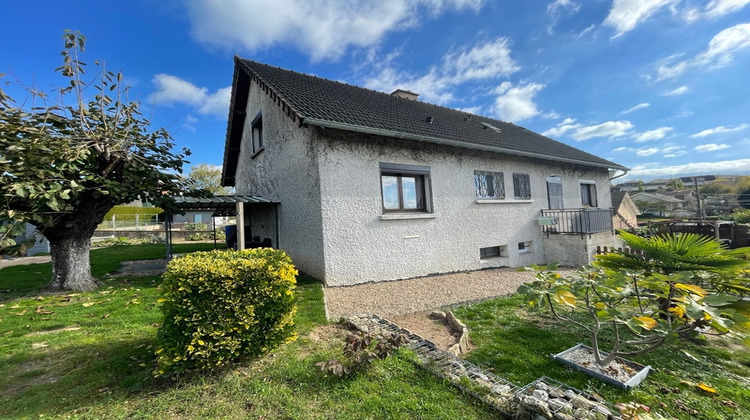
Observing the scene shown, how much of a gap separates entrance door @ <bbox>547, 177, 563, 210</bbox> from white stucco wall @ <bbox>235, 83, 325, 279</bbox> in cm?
943

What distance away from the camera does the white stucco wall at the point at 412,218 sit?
6.95 metres

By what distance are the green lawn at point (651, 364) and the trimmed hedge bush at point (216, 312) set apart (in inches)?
97.6

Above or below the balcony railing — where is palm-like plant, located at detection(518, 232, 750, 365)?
below

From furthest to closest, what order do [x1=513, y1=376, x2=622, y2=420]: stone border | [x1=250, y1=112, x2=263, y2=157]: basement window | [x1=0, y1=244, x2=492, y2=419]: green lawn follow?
[x1=250, y1=112, x2=263, y2=157]: basement window
[x1=0, y1=244, x2=492, y2=419]: green lawn
[x1=513, y1=376, x2=622, y2=420]: stone border

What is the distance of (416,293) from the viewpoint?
6398mm

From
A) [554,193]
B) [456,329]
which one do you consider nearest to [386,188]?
[456,329]

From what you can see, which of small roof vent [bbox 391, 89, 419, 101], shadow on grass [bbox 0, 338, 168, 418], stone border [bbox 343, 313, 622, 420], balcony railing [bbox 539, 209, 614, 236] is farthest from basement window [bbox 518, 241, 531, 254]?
shadow on grass [bbox 0, 338, 168, 418]

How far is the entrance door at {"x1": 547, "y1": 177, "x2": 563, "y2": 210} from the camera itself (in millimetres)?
11523

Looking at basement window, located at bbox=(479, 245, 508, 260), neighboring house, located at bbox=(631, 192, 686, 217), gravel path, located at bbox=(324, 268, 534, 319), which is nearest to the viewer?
gravel path, located at bbox=(324, 268, 534, 319)

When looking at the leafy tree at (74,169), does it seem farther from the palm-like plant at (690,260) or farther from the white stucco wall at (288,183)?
the palm-like plant at (690,260)

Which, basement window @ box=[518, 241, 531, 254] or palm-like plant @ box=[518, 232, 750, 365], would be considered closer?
palm-like plant @ box=[518, 232, 750, 365]

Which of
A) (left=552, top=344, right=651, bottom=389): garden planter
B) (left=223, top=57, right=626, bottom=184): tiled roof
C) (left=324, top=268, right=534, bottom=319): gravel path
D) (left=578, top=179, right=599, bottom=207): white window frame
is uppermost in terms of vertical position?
(left=223, top=57, right=626, bottom=184): tiled roof

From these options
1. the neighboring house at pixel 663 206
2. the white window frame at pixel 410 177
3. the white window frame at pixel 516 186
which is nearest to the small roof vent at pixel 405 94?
the white window frame at pixel 516 186

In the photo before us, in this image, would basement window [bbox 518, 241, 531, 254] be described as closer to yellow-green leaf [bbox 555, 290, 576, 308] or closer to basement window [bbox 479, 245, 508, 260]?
basement window [bbox 479, 245, 508, 260]
